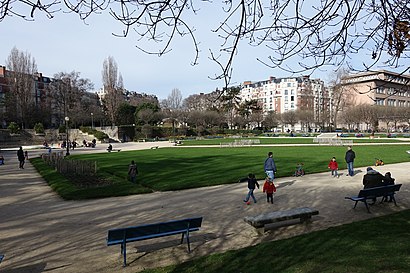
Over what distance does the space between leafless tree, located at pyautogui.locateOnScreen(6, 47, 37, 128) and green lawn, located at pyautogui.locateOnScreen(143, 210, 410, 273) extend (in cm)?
7329

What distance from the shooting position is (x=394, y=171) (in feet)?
55.8

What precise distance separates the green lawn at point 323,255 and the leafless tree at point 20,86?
73.3 meters

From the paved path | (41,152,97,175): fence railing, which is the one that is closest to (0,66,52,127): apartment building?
(41,152,97,175): fence railing

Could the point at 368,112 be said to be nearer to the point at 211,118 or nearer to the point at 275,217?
the point at 211,118

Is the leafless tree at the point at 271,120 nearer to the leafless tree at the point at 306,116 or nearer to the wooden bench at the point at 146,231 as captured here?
the leafless tree at the point at 306,116

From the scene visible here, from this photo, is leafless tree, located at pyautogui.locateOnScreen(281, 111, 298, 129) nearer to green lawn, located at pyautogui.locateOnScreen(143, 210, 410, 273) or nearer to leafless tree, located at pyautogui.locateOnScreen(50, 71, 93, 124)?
leafless tree, located at pyautogui.locateOnScreen(50, 71, 93, 124)

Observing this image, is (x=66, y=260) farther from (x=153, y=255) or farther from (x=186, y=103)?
(x=186, y=103)

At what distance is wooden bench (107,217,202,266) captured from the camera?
5918mm

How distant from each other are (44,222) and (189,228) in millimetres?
4633

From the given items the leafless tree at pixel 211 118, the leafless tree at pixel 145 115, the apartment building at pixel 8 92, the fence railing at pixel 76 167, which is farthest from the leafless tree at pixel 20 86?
the fence railing at pixel 76 167

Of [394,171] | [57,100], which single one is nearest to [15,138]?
[57,100]

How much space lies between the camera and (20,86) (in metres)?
67.4

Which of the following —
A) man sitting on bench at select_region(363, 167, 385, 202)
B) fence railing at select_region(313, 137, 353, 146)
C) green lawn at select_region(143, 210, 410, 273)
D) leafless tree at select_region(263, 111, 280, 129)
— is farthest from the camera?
Result: leafless tree at select_region(263, 111, 280, 129)

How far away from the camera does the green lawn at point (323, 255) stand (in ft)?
17.1
